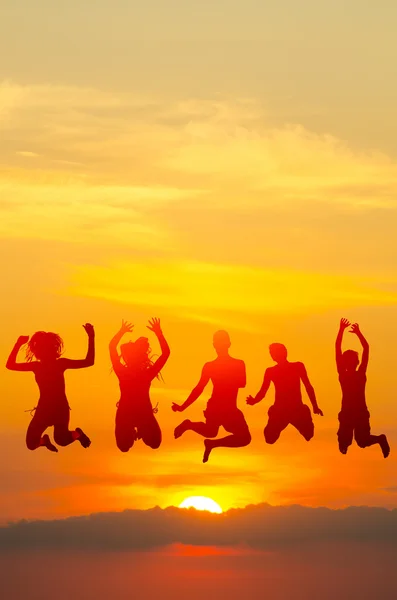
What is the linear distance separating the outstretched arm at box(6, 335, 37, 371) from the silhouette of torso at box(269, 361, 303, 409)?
757cm

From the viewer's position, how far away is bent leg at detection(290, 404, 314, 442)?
54.1 metres

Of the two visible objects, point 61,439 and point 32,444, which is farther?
point 61,439

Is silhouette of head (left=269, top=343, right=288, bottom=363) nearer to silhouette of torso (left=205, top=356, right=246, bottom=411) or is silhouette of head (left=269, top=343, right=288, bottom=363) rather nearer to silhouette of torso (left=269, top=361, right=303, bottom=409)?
silhouette of torso (left=269, top=361, right=303, bottom=409)

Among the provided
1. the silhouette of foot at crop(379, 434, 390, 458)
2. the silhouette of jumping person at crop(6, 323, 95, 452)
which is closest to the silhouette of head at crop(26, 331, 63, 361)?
the silhouette of jumping person at crop(6, 323, 95, 452)

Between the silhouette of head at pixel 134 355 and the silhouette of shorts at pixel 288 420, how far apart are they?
435cm

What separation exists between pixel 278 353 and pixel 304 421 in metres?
2.29

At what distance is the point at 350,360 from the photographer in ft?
174

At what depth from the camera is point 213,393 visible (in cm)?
5366

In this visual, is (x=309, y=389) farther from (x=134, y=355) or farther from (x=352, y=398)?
(x=134, y=355)

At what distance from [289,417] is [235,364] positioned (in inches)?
95.0

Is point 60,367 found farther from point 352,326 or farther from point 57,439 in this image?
point 352,326

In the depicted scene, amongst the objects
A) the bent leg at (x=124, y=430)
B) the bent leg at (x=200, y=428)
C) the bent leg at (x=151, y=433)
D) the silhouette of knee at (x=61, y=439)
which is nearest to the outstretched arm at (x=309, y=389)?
the bent leg at (x=200, y=428)

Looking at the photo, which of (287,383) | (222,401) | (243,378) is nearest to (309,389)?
(287,383)

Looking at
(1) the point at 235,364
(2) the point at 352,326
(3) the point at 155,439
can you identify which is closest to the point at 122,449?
(3) the point at 155,439
